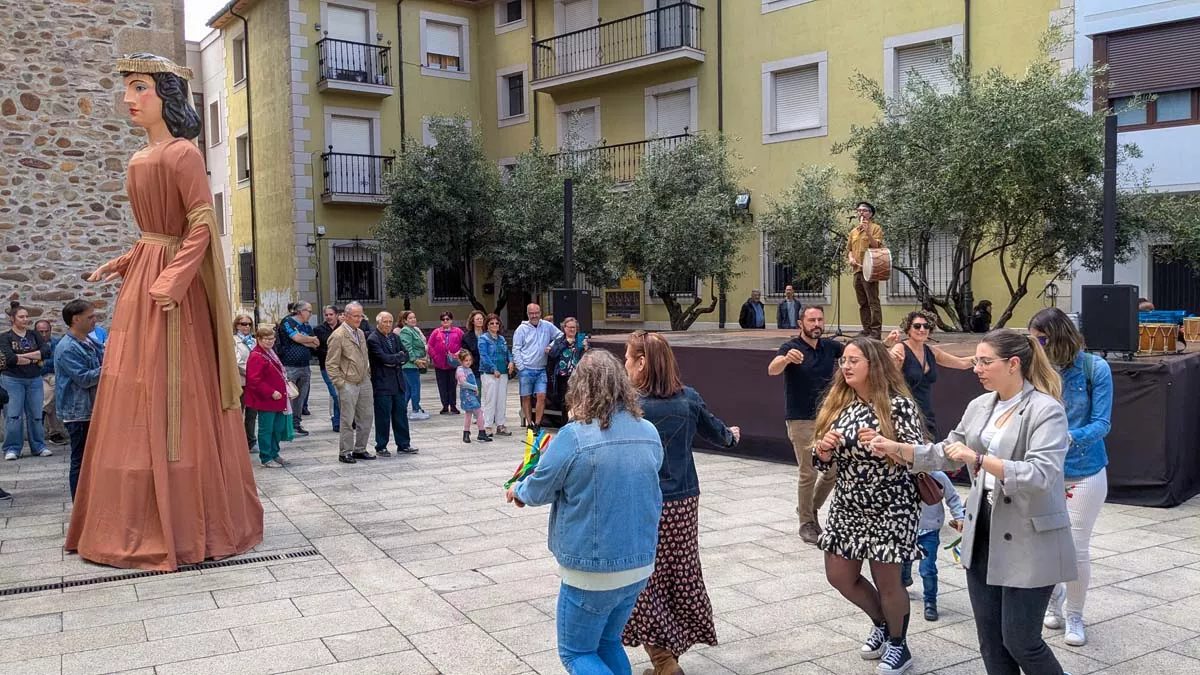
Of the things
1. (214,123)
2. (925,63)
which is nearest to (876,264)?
(925,63)

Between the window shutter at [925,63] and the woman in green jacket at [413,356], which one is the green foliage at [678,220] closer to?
the window shutter at [925,63]

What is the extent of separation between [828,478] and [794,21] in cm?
1532

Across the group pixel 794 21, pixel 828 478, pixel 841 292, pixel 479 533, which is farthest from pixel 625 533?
pixel 794 21

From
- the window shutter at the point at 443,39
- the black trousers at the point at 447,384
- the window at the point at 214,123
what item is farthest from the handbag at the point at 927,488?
the window at the point at 214,123

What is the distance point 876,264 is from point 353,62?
61.2ft

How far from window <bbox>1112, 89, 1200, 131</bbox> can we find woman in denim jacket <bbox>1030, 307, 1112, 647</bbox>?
11905 millimetres

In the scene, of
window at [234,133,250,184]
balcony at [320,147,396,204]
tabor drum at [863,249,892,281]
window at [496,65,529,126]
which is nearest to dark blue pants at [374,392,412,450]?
tabor drum at [863,249,892,281]

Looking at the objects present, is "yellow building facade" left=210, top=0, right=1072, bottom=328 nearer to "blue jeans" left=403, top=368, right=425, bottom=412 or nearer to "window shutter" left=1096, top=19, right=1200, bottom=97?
"window shutter" left=1096, top=19, right=1200, bottom=97

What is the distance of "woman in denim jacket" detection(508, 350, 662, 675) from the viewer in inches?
132

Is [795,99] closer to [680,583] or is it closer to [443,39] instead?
[443,39]

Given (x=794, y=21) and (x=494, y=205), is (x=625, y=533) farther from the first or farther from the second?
(x=494, y=205)

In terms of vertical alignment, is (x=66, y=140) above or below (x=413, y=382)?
above

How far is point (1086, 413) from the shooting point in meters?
4.90

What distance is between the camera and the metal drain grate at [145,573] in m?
5.80
